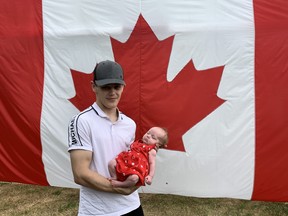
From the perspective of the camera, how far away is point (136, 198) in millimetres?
1719

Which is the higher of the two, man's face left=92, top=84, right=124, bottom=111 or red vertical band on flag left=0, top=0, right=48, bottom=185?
man's face left=92, top=84, right=124, bottom=111

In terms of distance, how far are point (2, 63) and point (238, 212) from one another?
2607mm

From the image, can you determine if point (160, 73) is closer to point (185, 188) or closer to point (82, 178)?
point (185, 188)

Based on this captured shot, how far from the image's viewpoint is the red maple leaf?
2840 mm

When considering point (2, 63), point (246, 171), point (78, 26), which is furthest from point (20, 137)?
point (246, 171)

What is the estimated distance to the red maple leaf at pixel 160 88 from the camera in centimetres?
284

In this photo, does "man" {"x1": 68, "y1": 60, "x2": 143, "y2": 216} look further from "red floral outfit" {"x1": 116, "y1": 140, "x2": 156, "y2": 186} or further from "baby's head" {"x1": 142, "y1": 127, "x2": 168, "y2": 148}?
"baby's head" {"x1": 142, "y1": 127, "x2": 168, "y2": 148}

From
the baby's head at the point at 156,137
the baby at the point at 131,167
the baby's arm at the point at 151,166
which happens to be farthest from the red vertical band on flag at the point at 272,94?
the baby at the point at 131,167

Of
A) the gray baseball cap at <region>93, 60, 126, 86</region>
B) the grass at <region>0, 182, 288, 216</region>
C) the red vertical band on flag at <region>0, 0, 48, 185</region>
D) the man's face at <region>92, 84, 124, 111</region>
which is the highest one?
the gray baseball cap at <region>93, 60, 126, 86</region>

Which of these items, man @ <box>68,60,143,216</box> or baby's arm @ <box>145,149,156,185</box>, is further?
baby's arm @ <box>145,149,156,185</box>

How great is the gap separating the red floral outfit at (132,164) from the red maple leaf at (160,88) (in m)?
1.17

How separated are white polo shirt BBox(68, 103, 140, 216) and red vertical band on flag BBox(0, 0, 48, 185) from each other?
172 cm

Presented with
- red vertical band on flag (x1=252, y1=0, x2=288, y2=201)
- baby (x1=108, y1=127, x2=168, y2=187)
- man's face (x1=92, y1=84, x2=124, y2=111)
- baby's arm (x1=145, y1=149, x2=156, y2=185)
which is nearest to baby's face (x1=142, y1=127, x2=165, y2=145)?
baby's arm (x1=145, y1=149, x2=156, y2=185)

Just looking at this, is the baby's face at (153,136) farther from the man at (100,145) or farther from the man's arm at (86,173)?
the man's arm at (86,173)
